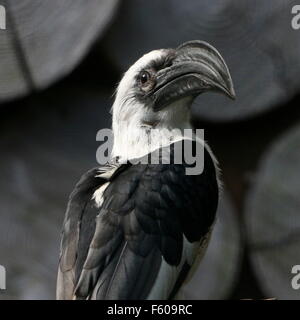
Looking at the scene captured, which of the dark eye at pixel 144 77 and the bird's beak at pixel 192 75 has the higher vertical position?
the dark eye at pixel 144 77

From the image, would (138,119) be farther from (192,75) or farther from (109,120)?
(109,120)

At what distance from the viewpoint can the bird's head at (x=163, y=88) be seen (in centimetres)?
338

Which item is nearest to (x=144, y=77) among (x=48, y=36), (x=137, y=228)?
(x=48, y=36)

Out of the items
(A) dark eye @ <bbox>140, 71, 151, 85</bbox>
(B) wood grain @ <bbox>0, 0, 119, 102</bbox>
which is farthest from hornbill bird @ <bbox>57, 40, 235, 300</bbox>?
(B) wood grain @ <bbox>0, 0, 119, 102</bbox>

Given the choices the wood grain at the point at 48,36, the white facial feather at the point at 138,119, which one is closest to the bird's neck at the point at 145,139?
the white facial feather at the point at 138,119

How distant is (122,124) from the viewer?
11.8ft

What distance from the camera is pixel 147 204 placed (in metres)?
3.24

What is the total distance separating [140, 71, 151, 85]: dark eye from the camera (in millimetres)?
3543

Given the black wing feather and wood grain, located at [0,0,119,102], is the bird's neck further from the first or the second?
wood grain, located at [0,0,119,102]

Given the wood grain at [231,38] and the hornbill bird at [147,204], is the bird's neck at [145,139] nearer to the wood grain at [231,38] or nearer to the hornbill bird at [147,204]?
the hornbill bird at [147,204]

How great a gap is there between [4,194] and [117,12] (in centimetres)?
67
